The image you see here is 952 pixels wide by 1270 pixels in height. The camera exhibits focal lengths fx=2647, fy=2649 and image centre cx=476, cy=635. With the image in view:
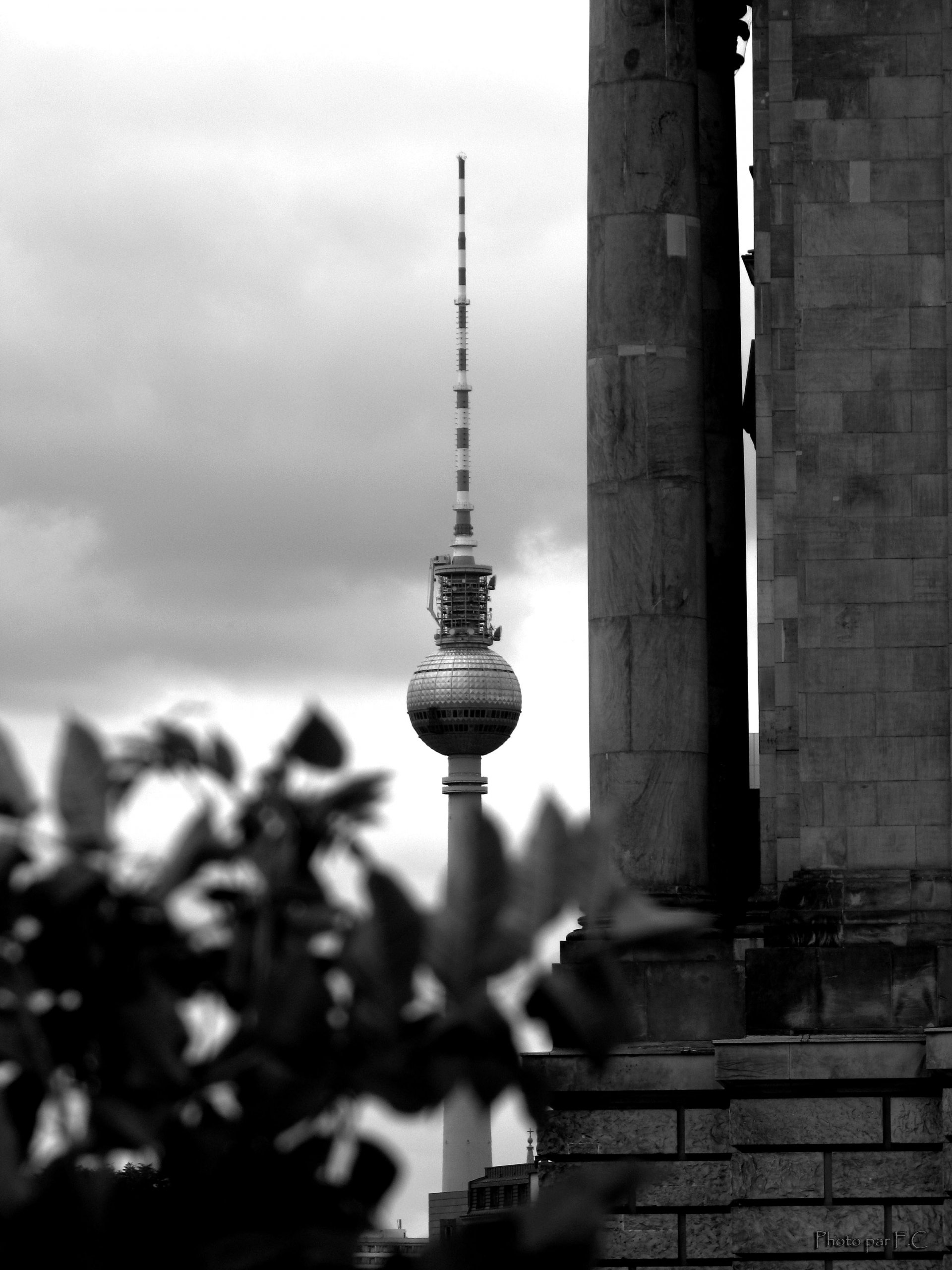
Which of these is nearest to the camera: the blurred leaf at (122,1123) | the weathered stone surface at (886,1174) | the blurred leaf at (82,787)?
the blurred leaf at (122,1123)

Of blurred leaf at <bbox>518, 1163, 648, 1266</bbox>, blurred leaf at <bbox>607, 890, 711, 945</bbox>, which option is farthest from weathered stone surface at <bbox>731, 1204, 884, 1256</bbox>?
blurred leaf at <bbox>518, 1163, 648, 1266</bbox>

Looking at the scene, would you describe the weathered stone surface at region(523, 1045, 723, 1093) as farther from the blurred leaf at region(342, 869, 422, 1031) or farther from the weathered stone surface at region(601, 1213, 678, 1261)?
the blurred leaf at region(342, 869, 422, 1031)

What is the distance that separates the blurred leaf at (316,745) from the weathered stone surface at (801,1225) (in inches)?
1076

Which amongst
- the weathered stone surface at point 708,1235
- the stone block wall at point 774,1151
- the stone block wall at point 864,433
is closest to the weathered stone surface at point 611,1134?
the stone block wall at point 774,1151

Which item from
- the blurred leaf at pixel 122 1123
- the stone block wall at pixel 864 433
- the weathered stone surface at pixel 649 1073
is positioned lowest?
the blurred leaf at pixel 122 1123

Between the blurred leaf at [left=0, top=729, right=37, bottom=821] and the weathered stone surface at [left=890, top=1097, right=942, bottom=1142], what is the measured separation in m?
27.9

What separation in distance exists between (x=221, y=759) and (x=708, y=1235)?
28.7 metres

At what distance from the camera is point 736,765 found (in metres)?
39.7

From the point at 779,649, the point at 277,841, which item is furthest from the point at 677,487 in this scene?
the point at 277,841

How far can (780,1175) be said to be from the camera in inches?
1264

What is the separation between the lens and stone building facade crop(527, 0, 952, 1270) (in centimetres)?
3228

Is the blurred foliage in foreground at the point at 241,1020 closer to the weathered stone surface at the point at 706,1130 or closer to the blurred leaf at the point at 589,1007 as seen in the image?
the blurred leaf at the point at 589,1007

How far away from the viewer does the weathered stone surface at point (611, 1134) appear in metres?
33.7

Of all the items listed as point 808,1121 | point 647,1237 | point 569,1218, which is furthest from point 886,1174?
point 569,1218
